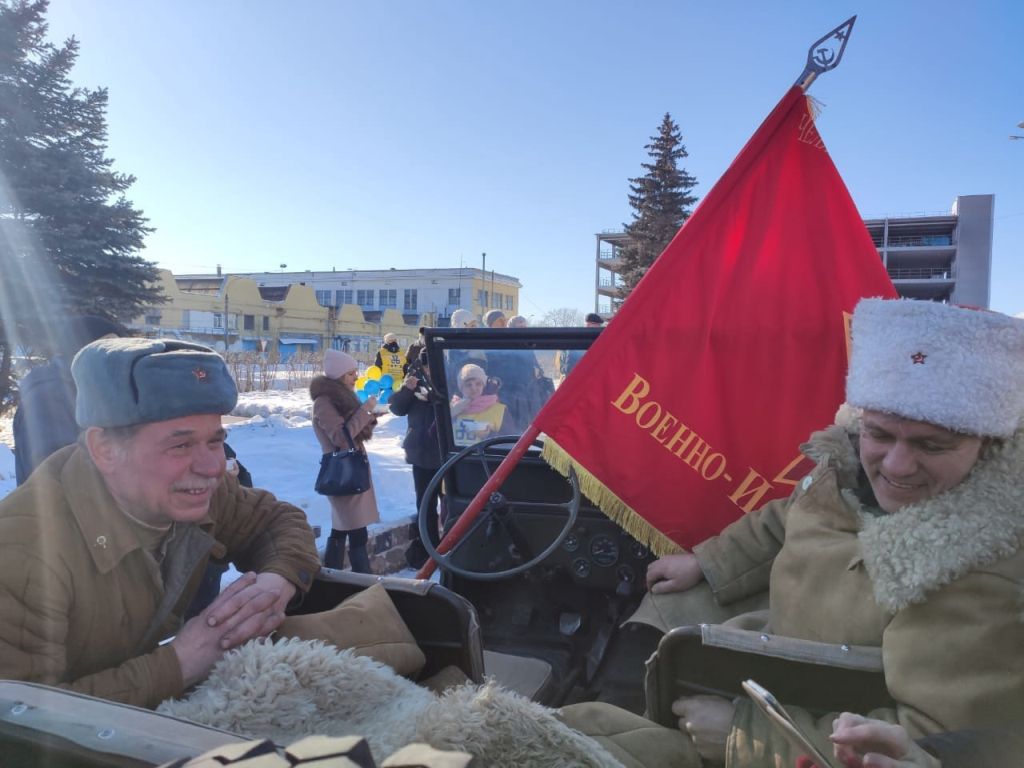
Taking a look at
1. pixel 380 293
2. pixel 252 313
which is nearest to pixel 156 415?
pixel 252 313

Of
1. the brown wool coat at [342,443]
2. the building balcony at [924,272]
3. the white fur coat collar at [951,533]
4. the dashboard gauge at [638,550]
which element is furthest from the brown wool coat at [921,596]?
the building balcony at [924,272]

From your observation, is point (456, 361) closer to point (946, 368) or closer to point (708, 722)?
point (708, 722)

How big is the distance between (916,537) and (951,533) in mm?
79

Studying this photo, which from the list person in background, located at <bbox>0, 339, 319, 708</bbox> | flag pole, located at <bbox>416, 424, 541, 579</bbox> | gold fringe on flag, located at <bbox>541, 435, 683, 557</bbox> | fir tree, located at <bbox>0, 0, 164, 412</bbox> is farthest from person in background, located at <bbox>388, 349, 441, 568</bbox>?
fir tree, located at <bbox>0, 0, 164, 412</bbox>

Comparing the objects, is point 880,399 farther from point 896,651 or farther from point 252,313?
point 252,313

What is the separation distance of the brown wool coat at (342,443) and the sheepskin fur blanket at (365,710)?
359cm

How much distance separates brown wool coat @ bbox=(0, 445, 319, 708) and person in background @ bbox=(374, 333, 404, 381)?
596 centimetres

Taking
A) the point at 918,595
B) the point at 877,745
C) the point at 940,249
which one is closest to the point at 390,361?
the point at 918,595

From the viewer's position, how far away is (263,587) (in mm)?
2039

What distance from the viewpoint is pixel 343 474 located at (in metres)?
5.28

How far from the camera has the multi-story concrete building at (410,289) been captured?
61406mm

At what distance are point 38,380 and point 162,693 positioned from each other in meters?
2.15

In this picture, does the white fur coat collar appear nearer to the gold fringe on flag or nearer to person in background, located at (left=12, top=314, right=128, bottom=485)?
the gold fringe on flag

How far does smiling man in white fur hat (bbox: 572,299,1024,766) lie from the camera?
5.21ft
